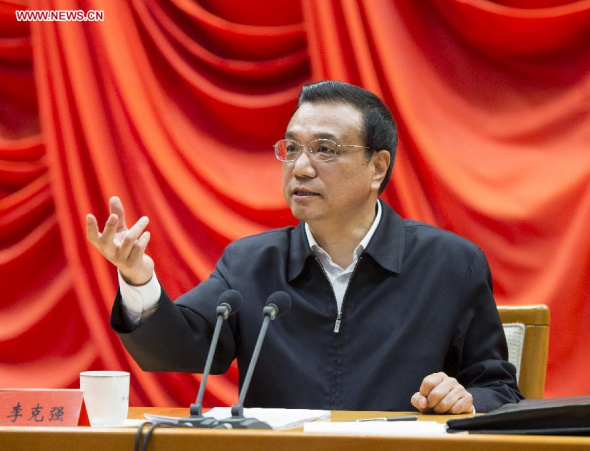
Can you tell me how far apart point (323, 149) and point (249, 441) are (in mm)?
1103

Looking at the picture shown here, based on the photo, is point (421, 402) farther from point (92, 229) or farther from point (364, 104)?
point (364, 104)

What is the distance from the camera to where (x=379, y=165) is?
2.00 metres

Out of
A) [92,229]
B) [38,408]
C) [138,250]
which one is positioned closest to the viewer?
[38,408]

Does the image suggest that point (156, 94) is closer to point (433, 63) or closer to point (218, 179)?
point (218, 179)

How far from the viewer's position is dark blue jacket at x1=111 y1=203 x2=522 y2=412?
1700 mm

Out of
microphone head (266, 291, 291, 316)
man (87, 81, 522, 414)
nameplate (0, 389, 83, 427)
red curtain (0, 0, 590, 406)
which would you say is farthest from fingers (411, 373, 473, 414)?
red curtain (0, 0, 590, 406)

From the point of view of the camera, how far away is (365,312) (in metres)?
1.76

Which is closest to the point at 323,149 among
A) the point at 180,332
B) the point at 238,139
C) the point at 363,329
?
the point at 363,329

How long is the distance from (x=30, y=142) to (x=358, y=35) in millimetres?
1139

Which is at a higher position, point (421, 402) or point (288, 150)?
point (288, 150)

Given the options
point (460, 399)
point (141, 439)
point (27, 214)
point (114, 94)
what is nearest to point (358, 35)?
point (114, 94)

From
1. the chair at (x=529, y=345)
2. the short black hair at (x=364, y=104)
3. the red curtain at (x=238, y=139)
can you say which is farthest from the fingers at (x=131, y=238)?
the red curtain at (x=238, y=139)

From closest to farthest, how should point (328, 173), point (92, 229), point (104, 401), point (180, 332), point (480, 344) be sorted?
1. point (104, 401)
2. point (92, 229)
3. point (180, 332)
4. point (480, 344)
5. point (328, 173)

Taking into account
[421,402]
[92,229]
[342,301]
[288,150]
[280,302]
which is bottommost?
[421,402]
